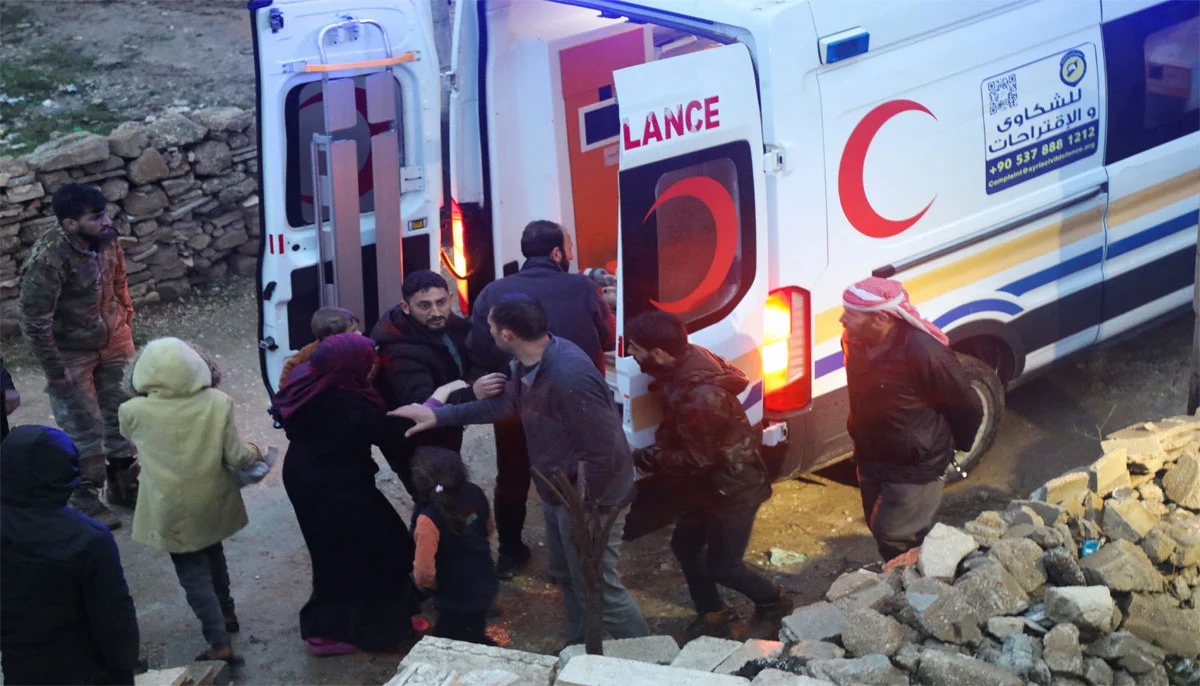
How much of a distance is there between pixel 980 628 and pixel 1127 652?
0.42m

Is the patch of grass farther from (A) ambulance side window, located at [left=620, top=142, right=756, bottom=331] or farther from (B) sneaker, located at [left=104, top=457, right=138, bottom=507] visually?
(A) ambulance side window, located at [left=620, top=142, right=756, bottom=331]

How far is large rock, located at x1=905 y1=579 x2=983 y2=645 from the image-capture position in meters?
3.56

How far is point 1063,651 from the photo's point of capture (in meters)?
3.46

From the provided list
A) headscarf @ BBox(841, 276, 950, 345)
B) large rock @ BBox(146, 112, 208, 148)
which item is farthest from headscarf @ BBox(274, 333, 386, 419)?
large rock @ BBox(146, 112, 208, 148)

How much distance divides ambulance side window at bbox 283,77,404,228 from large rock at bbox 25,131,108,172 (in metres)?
3.13

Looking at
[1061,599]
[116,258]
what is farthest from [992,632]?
[116,258]

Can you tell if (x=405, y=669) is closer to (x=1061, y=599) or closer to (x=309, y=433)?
(x=309, y=433)

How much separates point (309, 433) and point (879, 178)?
2.63 m

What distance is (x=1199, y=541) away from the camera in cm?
408

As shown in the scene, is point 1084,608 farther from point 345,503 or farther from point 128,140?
point 128,140

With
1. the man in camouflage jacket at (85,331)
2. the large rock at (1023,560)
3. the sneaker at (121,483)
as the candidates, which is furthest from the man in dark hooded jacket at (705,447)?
→ the sneaker at (121,483)

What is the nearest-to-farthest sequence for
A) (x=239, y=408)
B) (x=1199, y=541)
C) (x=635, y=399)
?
(x=1199, y=541)
(x=635, y=399)
(x=239, y=408)

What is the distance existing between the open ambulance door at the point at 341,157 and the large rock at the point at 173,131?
3.23 metres

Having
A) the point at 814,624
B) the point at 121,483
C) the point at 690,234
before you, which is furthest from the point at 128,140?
the point at 814,624
